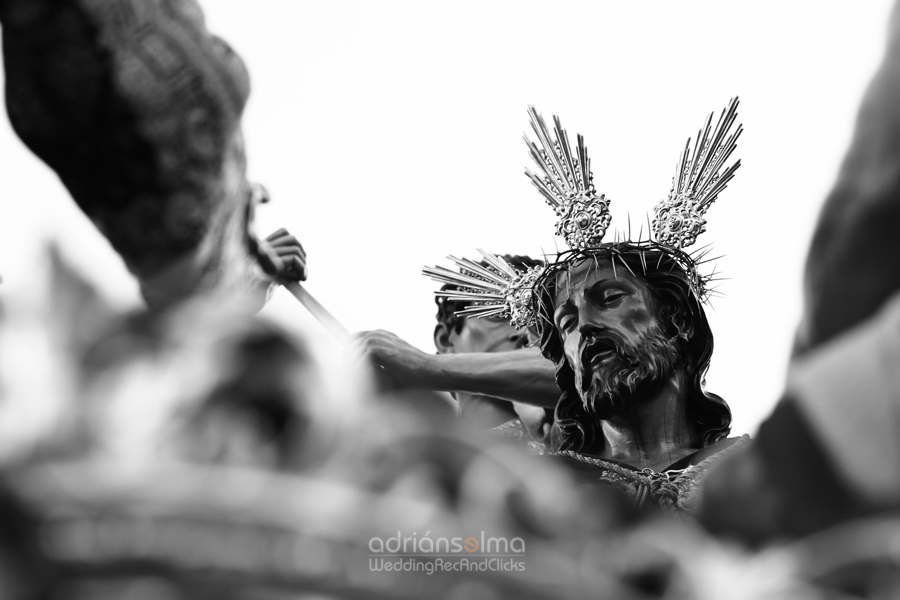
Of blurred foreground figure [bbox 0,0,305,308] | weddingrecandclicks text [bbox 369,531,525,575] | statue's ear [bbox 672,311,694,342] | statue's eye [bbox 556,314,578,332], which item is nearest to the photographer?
weddingrecandclicks text [bbox 369,531,525,575]

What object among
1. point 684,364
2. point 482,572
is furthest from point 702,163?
point 482,572

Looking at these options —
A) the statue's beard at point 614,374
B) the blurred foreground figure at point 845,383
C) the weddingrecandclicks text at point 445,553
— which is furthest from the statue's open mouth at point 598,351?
the weddingrecandclicks text at point 445,553

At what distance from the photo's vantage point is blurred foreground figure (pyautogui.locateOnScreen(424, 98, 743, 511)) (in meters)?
3.12

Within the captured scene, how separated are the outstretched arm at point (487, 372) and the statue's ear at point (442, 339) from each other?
795mm

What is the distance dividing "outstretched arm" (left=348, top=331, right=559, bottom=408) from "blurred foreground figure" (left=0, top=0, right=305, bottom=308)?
2.40 meters

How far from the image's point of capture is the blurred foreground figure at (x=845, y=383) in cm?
73

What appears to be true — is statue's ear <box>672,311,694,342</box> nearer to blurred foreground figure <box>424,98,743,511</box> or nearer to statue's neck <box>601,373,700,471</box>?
blurred foreground figure <box>424,98,743,511</box>

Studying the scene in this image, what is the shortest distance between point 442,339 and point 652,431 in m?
1.52

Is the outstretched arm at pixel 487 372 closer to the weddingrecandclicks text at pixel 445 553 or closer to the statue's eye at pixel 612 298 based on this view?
the statue's eye at pixel 612 298

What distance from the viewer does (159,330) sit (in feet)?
2.40

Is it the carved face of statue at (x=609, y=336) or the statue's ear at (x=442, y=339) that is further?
the statue's ear at (x=442, y=339)

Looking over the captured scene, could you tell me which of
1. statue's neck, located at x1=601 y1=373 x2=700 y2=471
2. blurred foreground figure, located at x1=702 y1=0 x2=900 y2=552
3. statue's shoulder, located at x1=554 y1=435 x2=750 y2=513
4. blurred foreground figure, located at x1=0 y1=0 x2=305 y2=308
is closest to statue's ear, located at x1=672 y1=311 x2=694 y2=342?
statue's neck, located at x1=601 y1=373 x2=700 y2=471

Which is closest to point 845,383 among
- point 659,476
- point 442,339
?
point 659,476

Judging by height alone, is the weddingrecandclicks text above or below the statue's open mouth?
below
